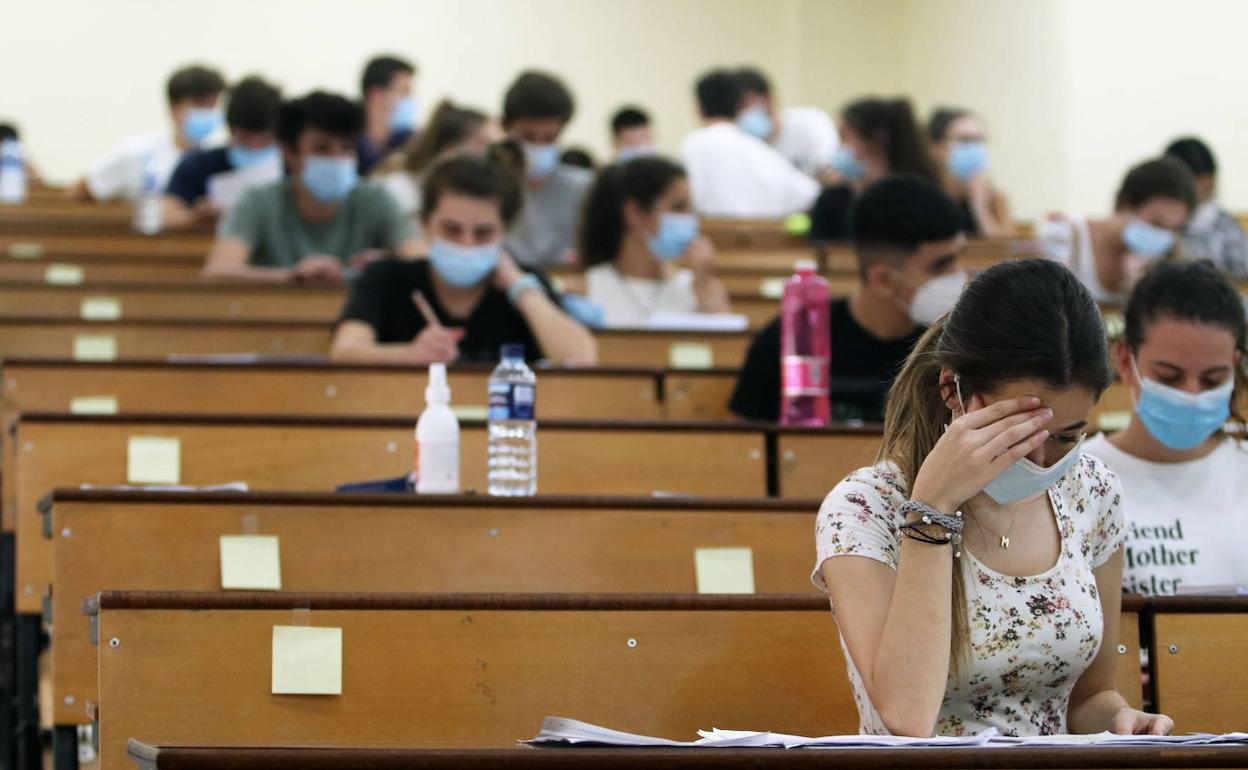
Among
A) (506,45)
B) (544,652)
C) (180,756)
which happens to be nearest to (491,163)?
(544,652)

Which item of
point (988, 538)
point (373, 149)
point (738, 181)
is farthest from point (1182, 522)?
point (373, 149)

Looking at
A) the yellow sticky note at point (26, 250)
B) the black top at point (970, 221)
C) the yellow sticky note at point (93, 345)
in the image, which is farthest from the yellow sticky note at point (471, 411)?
the black top at point (970, 221)

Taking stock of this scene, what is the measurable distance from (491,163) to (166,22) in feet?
21.9

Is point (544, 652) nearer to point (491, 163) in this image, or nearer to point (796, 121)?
point (491, 163)

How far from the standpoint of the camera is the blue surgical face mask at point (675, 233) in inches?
209

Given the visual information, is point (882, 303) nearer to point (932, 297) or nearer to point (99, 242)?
point (932, 297)

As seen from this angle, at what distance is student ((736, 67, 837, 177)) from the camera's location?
27.7 feet

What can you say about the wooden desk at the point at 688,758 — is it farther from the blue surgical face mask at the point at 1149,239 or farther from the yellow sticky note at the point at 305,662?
the blue surgical face mask at the point at 1149,239

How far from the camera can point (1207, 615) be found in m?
2.46

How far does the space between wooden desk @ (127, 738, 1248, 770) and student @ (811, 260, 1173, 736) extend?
344mm

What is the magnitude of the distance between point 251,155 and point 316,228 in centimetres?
110

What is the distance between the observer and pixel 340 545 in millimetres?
2842

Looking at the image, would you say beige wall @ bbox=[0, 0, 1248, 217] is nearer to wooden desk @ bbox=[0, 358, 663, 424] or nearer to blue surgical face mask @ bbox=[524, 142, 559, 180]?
blue surgical face mask @ bbox=[524, 142, 559, 180]

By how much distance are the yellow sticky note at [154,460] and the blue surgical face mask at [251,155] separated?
3.43m
